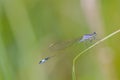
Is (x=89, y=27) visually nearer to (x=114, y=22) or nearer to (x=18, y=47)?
(x=114, y=22)

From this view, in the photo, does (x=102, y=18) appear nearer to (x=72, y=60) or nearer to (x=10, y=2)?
(x=72, y=60)

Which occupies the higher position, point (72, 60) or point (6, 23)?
point (6, 23)

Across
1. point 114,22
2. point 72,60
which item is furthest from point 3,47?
point 114,22

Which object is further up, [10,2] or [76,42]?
[10,2]

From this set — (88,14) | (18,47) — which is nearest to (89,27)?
(88,14)
